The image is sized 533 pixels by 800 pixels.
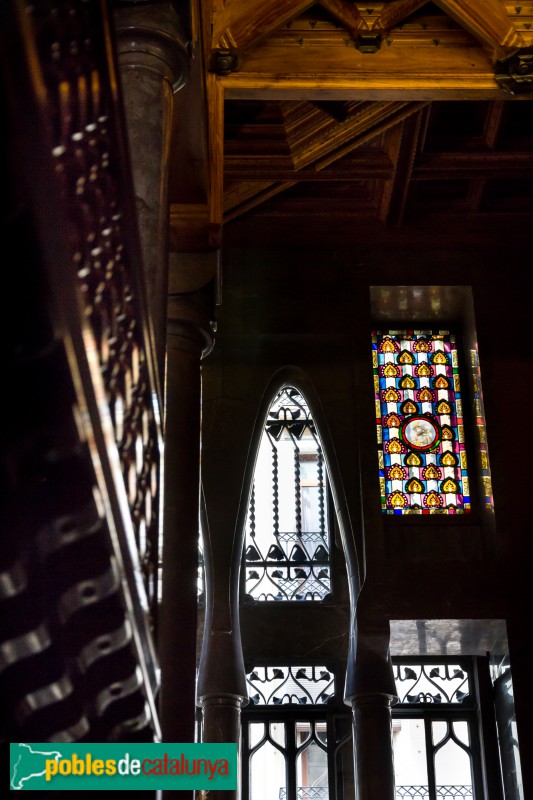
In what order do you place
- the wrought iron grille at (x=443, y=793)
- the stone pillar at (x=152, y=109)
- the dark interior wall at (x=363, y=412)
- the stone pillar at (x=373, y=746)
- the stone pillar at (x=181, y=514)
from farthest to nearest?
1. the wrought iron grille at (x=443, y=793)
2. the dark interior wall at (x=363, y=412)
3. the stone pillar at (x=373, y=746)
4. the stone pillar at (x=181, y=514)
5. the stone pillar at (x=152, y=109)

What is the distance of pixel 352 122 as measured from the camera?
343 inches

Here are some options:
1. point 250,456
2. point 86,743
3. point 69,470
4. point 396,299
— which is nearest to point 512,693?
point 250,456

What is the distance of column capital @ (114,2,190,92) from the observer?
447 cm

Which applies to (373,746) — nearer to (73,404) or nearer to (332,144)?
(332,144)

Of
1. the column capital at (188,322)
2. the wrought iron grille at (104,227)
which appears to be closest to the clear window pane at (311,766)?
the column capital at (188,322)

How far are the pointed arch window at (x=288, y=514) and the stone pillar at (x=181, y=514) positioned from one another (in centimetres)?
373

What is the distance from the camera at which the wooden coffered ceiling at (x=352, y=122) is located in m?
6.66

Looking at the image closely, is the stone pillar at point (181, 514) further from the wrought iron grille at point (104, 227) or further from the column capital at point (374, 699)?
the wrought iron grille at point (104, 227)

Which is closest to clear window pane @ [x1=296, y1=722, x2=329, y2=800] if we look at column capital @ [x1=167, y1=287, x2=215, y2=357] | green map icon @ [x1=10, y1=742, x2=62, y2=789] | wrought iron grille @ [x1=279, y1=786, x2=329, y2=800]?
wrought iron grille @ [x1=279, y1=786, x2=329, y2=800]

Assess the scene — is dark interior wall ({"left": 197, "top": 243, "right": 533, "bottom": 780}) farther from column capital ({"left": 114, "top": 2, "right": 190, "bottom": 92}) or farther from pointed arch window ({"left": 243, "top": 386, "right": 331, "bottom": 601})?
column capital ({"left": 114, "top": 2, "right": 190, "bottom": 92})

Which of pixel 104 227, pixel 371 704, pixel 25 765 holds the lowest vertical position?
pixel 25 765
